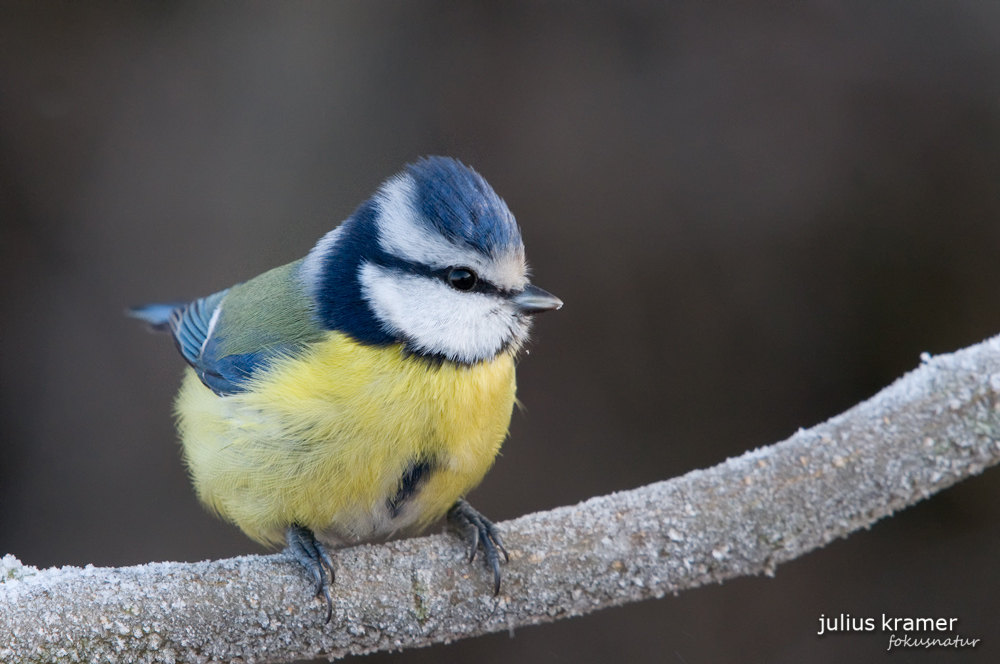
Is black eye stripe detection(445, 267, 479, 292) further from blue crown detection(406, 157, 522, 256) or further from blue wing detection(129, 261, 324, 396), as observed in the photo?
blue wing detection(129, 261, 324, 396)

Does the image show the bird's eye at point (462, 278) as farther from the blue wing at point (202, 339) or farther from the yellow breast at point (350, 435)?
the blue wing at point (202, 339)

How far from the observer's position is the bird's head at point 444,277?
4.04 ft

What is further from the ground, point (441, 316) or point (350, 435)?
point (441, 316)

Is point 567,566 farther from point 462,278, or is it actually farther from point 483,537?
point 462,278

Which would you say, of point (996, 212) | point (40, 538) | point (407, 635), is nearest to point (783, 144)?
point (996, 212)

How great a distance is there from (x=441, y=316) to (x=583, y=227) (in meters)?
1.18

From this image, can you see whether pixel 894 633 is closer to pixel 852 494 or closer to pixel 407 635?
pixel 852 494

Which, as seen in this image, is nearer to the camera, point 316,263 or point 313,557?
point 313,557

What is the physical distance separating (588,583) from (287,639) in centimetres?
44

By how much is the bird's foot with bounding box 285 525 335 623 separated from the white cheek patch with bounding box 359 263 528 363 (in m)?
0.34

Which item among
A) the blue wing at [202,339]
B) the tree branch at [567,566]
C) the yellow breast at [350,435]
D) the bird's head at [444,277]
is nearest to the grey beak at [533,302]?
the bird's head at [444,277]

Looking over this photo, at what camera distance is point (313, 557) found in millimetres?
1249

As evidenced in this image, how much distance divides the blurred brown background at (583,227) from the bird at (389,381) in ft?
3.57

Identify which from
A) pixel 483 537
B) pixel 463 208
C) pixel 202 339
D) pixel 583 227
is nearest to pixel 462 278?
pixel 463 208
